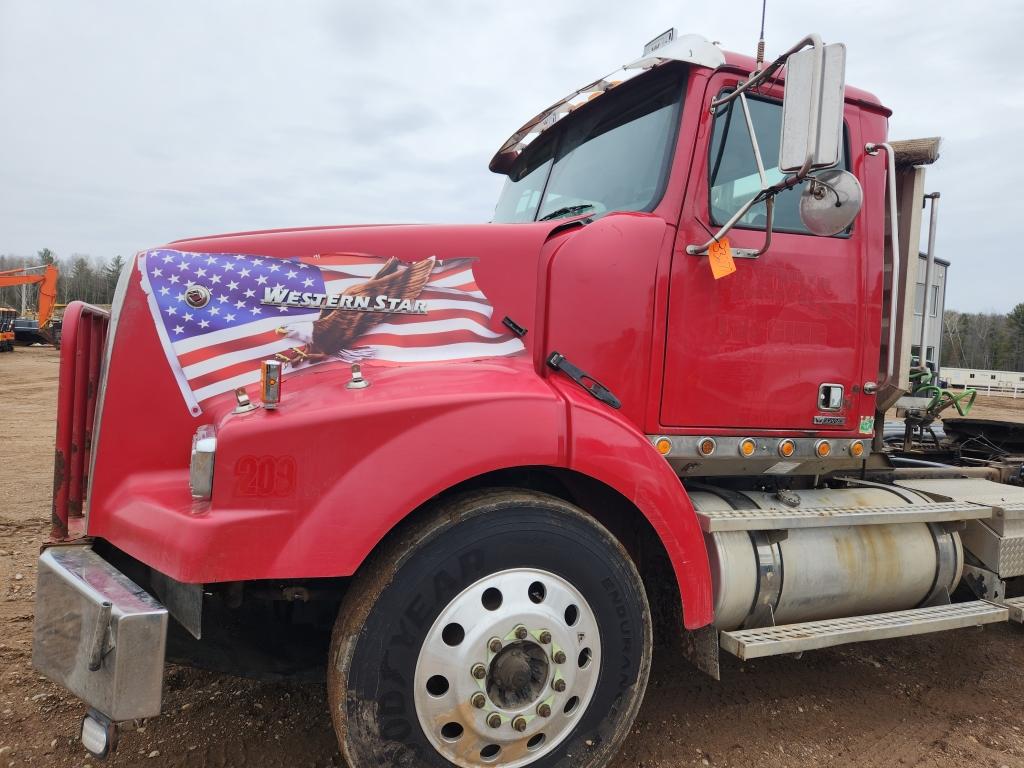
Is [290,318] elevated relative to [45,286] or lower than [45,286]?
lower

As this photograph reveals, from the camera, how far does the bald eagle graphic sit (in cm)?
237

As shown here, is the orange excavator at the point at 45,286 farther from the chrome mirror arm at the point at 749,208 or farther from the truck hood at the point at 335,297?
the chrome mirror arm at the point at 749,208

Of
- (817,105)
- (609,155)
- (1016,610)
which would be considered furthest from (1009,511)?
(609,155)

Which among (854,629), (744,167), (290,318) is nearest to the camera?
(290,318)

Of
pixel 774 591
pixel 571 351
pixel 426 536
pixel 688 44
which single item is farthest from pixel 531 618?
pixel 688 44

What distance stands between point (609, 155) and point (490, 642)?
7.20 ft

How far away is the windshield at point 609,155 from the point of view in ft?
9.52

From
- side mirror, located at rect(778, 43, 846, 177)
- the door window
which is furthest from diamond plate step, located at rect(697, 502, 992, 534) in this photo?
side mirror, located at rect(778, 43, 846, 177)

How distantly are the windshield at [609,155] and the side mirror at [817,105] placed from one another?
65 centimetres

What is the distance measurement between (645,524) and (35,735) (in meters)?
2.56

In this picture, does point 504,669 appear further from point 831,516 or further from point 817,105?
point 817,105

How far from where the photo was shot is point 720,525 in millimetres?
2646

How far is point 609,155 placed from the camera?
3.13 m

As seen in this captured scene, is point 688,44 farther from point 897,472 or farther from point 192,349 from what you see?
point 897,472
